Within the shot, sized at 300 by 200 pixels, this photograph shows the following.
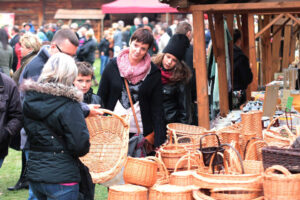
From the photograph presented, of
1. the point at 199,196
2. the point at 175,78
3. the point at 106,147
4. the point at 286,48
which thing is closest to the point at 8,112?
the point at 106,147

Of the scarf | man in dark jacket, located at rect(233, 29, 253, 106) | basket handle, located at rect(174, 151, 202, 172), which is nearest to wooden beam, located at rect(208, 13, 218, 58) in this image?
man in dark jacket, located at rect(233, 29, 253, 106)

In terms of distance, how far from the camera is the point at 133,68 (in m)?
5.14

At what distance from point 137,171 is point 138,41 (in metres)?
1.40

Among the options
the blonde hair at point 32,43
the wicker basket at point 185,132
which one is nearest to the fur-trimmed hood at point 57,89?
the wicker basket at point 185,132

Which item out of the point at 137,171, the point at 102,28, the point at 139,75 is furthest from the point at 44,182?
the point at 102,28

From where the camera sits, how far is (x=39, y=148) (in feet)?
11.9

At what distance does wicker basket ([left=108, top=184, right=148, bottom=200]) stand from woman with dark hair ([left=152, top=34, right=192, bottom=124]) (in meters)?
1.99

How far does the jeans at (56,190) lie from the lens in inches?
142

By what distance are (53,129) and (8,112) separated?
1456mm

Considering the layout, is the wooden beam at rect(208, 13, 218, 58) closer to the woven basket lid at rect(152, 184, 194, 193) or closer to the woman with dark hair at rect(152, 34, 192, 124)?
the woman with dark hair at rect(152, 34, 192, 124)

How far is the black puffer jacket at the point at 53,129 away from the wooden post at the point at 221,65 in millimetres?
4577

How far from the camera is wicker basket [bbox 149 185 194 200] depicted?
3.73 m

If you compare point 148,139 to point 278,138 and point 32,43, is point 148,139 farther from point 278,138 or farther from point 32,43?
point 32,43

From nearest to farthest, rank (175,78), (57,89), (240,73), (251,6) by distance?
1. (57,89)
2. (251,6)
3. (175,78)
4. (240,73)
